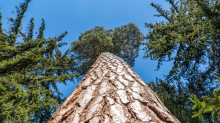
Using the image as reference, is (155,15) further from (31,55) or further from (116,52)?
(31,55)

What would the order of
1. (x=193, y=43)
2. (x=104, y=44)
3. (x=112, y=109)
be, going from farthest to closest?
1. (x=104, y=44)
2. (x=193, y=43)
3. (x=112, y=109)

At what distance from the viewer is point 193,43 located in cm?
385

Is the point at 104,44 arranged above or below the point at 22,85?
above

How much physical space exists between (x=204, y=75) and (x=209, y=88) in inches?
22.2

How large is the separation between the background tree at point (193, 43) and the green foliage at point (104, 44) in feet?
7.23

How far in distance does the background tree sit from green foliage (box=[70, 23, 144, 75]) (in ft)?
7.23

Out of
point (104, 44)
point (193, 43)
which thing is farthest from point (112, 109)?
point (104, 44)

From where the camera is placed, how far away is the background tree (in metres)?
3.29

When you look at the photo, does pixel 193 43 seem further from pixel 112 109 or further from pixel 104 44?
pixel 104 44

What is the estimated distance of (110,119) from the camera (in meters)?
0.84

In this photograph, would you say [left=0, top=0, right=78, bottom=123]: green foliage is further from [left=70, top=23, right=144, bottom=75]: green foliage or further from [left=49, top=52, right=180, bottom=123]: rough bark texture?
[left=70, top=23, right=144, bottom=75]: green foliage

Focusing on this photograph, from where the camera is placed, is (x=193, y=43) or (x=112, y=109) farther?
(x=193, y=43)

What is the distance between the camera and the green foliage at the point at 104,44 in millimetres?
8188

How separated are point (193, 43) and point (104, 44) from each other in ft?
18.4
